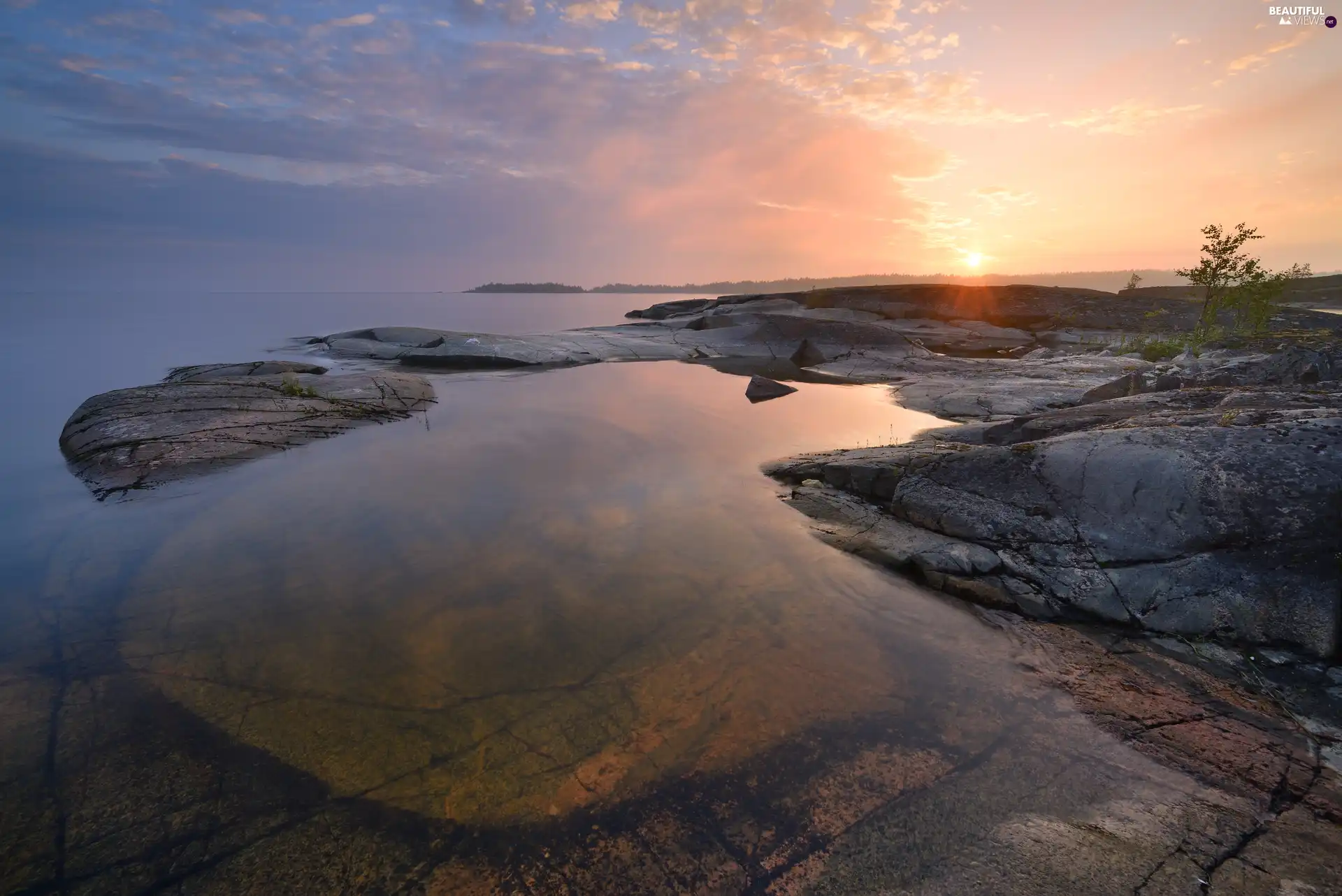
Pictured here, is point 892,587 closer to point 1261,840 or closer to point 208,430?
point 1261,840

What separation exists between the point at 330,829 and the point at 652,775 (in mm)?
1905

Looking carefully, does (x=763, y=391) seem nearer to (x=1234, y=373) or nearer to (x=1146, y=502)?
(x=1234, y=373)

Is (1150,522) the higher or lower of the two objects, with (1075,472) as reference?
lower

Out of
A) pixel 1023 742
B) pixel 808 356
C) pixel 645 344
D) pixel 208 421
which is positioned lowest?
pixel 1023 742

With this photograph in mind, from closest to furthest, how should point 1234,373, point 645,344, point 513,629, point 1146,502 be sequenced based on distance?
point 513,629 → point 1146,502 → point 1234,373 → point 645,344

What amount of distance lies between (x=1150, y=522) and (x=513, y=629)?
6.65 meters

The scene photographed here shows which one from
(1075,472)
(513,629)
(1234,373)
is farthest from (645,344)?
(513,629)

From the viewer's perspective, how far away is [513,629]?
521cm

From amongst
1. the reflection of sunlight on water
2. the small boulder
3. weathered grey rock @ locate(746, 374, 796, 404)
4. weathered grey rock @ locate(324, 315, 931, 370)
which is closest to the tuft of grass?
the reflection of sunlight on water

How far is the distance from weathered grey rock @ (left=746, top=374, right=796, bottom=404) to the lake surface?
28.2 feet

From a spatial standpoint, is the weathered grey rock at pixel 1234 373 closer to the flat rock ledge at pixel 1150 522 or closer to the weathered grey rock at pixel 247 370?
the flat rock ledge at pixel 1150 522

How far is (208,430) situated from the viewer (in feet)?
36.0

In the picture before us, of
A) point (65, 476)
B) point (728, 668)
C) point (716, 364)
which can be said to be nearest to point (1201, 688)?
point (728, 668)

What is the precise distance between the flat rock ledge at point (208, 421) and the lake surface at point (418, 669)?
0.70 m
